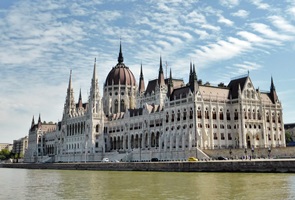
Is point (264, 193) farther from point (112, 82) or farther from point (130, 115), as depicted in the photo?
Answer: point (112, 82)

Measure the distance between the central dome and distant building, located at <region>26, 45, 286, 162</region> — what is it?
28.3 ft

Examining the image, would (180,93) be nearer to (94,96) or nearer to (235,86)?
(235,86)

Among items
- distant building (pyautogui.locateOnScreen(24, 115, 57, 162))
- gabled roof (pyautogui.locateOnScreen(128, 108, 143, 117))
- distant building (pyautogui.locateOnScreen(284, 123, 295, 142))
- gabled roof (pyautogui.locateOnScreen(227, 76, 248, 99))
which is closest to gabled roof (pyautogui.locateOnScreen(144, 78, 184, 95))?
gabled roof (pyautogui.locateOnScreen(128, 108, 143, 117))

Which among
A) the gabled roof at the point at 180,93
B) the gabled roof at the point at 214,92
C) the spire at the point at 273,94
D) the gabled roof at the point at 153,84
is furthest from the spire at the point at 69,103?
the spire at the point at 273,94

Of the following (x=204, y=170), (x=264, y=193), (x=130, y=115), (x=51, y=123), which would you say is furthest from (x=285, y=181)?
(x=51, y=123)

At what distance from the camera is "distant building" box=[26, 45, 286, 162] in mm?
93125

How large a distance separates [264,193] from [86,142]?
97.0 m

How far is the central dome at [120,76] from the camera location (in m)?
147

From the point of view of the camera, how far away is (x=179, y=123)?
96375 millimetres

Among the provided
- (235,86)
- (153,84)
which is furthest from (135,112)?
(235,86)

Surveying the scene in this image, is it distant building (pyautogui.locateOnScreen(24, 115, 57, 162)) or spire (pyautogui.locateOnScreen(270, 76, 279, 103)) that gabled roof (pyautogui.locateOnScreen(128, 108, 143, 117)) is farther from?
distant building (pyautogui.locateOnScreen(24, 115, 57, 162))

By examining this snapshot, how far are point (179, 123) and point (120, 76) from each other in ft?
185

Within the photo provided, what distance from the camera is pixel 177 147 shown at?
93.6 metres

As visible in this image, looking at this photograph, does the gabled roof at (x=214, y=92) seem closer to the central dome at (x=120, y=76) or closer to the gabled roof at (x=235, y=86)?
the gabled roof at (x=235, y=86)
